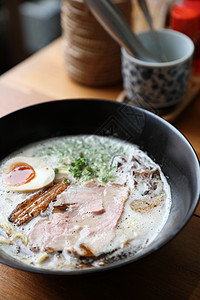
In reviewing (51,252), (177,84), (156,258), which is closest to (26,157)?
(51,252)

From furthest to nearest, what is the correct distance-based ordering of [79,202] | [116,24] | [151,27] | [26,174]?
[151,27] < [116,24] < [26,174] < [79,202]

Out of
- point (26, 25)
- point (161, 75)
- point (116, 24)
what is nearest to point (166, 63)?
point (161, 75)

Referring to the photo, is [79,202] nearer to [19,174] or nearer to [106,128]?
[19,174]

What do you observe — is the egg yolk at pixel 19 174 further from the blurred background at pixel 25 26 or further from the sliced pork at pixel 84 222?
the blurred background at pixel 25 26

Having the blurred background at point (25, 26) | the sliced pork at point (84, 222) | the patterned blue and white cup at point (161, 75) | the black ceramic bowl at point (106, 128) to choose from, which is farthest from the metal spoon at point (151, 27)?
the blurred background at point (25, 26)

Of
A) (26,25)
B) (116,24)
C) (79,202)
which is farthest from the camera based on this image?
(26,25)

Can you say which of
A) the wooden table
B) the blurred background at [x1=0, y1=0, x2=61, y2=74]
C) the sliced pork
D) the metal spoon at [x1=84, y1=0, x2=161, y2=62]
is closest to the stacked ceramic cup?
the metal spoon at [x1=84, y1=0, x2=161, y2=62]
